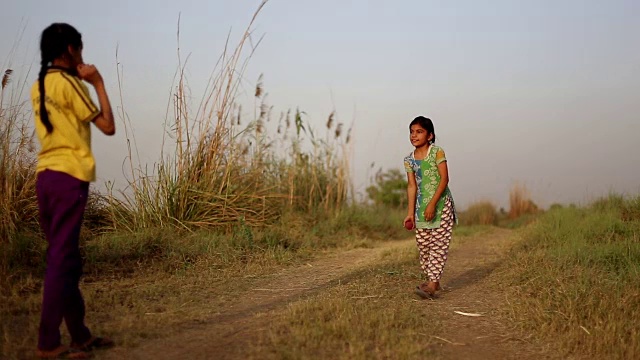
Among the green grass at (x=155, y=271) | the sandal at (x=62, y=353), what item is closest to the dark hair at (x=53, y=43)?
the sandal at (x=62, y=353)

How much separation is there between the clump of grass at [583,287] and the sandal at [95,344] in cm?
258

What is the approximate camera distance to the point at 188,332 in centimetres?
368

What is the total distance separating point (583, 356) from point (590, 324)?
1.17 feet

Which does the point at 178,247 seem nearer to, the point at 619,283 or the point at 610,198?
the point at 619,283

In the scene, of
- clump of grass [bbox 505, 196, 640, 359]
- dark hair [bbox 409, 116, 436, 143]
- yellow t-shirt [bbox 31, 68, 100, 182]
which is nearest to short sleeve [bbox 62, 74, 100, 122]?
A: yellow t-shirt [bbox 31, 68, 100, 182]

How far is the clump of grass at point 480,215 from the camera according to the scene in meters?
14.4

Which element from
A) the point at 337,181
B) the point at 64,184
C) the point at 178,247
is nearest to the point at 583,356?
the point at 64,184

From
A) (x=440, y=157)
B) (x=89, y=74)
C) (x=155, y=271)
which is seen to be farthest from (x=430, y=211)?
(x=89, y=74)

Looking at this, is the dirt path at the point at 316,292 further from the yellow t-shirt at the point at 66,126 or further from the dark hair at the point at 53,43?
the dark hair at the point at 53,43

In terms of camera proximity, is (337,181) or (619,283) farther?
(337,181)

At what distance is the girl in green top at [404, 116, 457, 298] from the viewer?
4836 mm

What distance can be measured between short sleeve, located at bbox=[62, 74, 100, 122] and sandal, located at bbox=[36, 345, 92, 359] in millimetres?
1145

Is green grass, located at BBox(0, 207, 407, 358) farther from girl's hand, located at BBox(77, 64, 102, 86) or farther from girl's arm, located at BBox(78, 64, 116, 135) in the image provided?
girl's hand, located at BBox(77, 64, 102, 86)

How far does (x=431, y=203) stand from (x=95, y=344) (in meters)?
2.66
